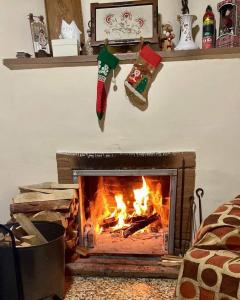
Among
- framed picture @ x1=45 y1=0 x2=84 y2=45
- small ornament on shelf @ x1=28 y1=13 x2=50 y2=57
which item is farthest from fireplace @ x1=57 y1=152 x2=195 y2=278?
framed picture @ x1=45 y1=0 x2=84 y2=45

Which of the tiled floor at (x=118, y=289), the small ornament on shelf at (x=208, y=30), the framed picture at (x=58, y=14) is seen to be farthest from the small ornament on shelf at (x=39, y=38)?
the tiled floor at (x=118, y=289)

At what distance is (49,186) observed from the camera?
1950mm

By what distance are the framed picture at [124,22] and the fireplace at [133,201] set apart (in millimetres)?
703

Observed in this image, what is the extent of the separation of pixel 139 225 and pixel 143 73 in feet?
3.54

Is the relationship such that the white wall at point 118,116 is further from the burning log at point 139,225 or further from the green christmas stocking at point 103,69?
the burning log at point 139,225

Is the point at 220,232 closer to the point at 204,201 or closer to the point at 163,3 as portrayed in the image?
the point at 204,201

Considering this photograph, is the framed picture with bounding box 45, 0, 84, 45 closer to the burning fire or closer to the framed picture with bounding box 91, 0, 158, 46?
the framed picture with bounding box 91, 0, 158, 46

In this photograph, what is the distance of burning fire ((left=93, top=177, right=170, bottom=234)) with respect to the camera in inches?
85.5

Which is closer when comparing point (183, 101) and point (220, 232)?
point (220, 232)

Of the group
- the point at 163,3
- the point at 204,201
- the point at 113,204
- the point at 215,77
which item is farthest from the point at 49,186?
the point at 163,3

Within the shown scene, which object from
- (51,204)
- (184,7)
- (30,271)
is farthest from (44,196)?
(184,7)

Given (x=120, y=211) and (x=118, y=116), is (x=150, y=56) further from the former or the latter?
(x=120, y=211)

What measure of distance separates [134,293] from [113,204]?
2.43ft

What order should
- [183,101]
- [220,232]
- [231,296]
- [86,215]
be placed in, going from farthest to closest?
1. [86,215]
2. [183,101]
3. [220,232]
4. [231,296]
